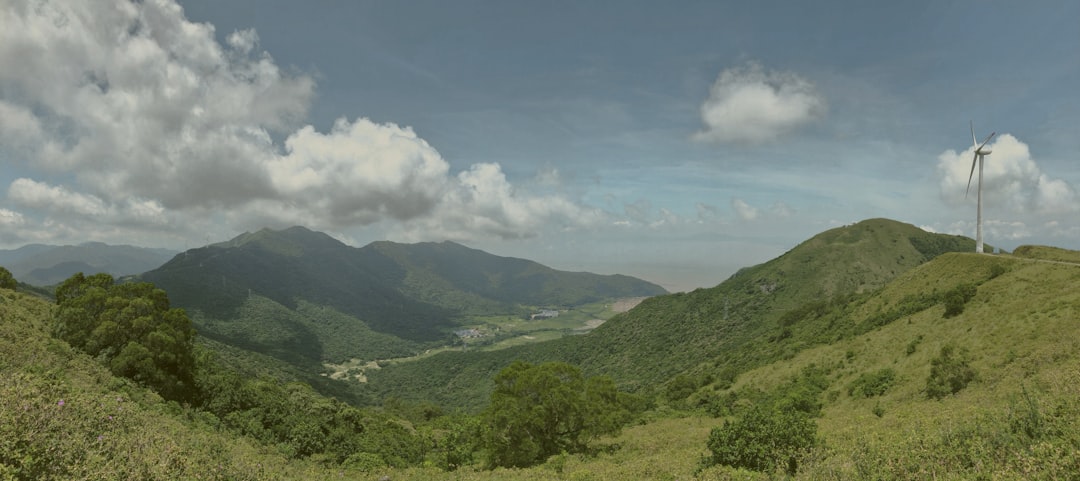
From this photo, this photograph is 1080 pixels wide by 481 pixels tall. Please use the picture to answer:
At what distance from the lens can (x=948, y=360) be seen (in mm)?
38312

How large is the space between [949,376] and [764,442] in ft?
88.1

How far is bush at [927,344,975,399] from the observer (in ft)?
115

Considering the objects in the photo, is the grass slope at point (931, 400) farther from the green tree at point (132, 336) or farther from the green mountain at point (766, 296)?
the green mountain at point (766, 296)

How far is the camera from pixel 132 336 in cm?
3875

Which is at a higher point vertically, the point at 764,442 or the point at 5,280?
the point at 5,280

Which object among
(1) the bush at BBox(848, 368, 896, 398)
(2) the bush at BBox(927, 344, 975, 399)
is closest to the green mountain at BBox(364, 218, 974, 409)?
(1) the bush at BBox(848, 368, 896, 398)

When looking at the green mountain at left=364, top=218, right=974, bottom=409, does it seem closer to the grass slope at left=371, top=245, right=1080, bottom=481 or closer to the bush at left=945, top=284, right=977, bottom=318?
the grass slope at left=371, top=245, right=1080, bottom=481

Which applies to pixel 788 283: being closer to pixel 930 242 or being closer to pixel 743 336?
pixel 743 336

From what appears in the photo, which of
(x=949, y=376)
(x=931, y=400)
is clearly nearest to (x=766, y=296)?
(x=949, y=376)

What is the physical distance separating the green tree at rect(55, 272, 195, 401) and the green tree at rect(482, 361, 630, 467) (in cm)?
3047

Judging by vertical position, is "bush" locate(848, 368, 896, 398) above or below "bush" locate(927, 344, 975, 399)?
below

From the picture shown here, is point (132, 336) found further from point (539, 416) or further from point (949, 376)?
point (949, 376)

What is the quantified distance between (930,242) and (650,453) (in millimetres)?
Result: 217607

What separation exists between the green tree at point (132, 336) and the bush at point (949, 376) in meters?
69.5
